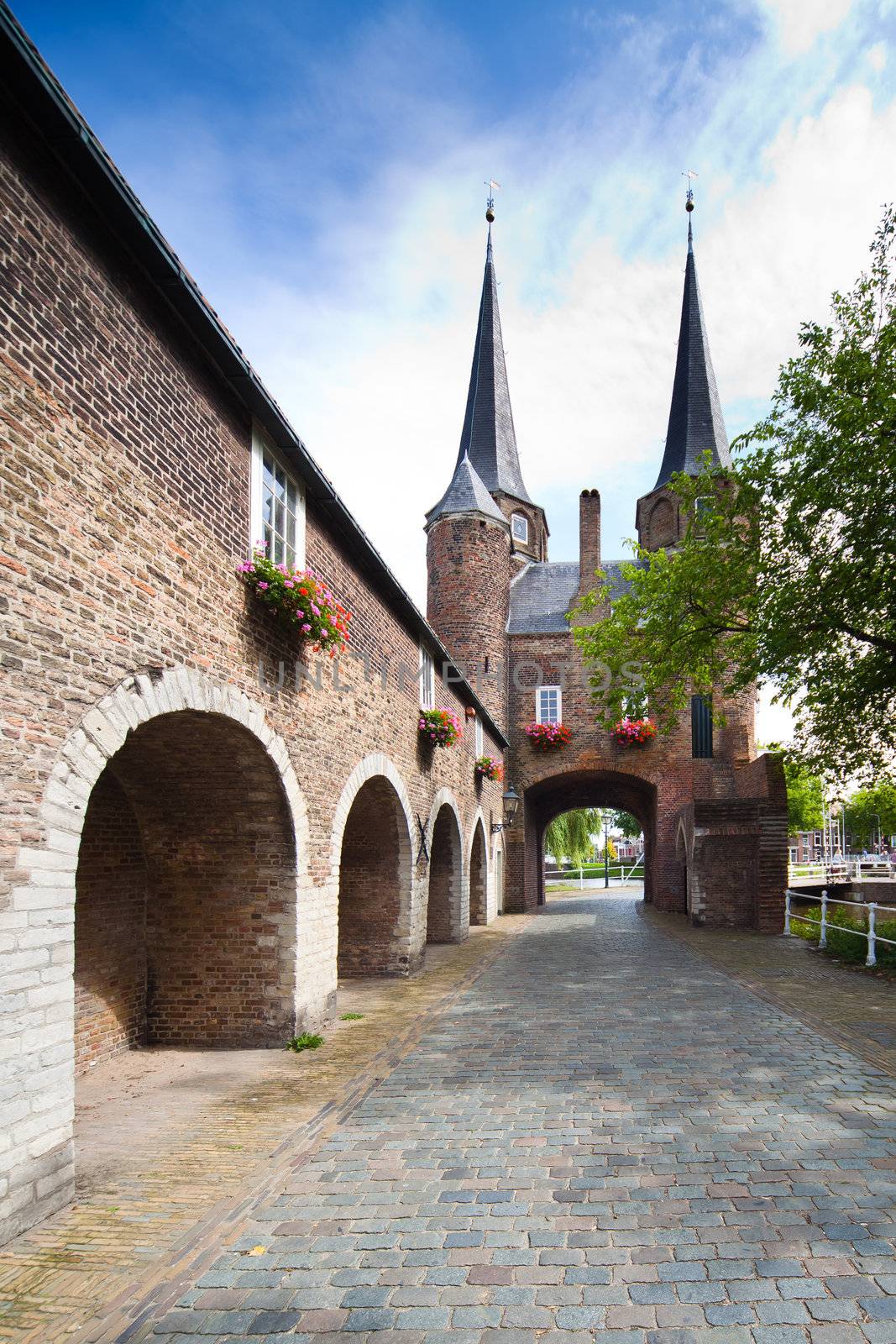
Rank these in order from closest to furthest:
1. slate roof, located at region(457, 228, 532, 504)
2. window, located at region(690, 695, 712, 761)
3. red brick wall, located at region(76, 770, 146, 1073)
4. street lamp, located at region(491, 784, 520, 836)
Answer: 1. red brick wall, located at region(76, 770, 146, 1073)
2. street lamp, located at region(491, 784, 520, 836)
3. window, located at region(690, 695, 712, 761)
4. slate roof, located at region(457, 228, 532, 504)

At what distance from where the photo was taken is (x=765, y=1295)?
3297 mm

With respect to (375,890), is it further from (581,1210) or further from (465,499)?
(465,499)

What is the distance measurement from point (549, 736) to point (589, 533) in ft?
23.6

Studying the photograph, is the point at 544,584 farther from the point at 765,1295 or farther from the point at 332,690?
the point at 765,1295

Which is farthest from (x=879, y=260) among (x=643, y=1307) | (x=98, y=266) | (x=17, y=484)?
(x=643, y=1307)

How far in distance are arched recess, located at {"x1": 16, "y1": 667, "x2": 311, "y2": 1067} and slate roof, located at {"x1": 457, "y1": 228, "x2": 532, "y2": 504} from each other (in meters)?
25.9

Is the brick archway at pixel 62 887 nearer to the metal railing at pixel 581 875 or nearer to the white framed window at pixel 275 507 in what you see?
the white framed window at pixel 275 507

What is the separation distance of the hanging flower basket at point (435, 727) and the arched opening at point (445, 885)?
9.99 ft

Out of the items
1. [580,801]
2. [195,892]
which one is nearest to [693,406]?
[580,801]

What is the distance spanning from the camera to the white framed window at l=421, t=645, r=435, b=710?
1418cm

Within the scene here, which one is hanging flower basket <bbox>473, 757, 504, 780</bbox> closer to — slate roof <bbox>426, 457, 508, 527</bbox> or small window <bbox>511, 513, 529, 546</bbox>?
slate roof <bbox>426, 457, 508, 527</bbox>

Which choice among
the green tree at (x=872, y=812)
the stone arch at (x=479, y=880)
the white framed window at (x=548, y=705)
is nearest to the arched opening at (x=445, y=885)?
the stone arch at (x=479, y=880)

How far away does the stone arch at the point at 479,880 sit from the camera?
21.2 metres

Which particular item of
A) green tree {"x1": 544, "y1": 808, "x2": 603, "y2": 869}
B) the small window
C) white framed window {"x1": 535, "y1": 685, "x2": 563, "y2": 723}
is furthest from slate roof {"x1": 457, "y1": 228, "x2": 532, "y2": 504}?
green tree {"x1": 544, "y1": 808, "x2": 603, "y2": 869}
